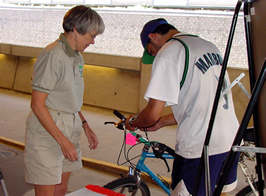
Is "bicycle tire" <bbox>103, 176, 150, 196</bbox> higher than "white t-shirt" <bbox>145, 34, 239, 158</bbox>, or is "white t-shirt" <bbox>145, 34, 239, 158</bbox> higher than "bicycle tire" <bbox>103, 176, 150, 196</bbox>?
"white t-shirt" <bbox>145, 34, 239, 158</bbox>

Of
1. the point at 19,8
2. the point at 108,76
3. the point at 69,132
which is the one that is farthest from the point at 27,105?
the point at 69,132

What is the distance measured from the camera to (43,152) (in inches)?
88.7

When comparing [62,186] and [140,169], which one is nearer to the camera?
[62,186]

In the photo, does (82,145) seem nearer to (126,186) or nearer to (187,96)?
(126,186)

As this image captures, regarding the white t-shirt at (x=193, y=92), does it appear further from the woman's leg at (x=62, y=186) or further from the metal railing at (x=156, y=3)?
the metal railing at (x=156, y=3)

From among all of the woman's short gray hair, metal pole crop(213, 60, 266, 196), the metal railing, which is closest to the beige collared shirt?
the woman's short gray hair

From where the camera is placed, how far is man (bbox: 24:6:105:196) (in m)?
2.15

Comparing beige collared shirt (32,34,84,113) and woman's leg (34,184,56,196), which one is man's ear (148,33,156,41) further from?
woman's leg (34,184,56,196)

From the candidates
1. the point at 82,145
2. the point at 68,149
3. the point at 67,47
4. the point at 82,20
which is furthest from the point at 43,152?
the point at 82,145

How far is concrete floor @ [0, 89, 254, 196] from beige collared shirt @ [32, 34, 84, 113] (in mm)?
2078

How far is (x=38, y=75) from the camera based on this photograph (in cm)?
216

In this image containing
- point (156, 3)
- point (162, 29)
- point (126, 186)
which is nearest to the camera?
point (162, 29)

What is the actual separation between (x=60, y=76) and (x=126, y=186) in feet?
4.00

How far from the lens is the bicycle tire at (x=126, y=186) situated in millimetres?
2871
